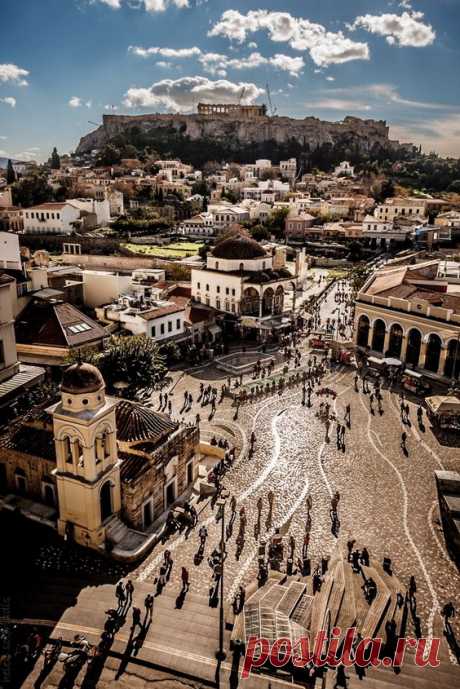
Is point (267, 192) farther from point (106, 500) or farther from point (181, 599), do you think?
point (181, 599)

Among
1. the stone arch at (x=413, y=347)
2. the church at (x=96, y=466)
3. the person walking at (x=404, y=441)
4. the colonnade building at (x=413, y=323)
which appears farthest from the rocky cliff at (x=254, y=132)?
the church at (x=96, y=466)

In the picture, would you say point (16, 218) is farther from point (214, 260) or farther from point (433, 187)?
point (433, 187)

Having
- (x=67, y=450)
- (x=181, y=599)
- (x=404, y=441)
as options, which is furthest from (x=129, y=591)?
(x=404, y=441)

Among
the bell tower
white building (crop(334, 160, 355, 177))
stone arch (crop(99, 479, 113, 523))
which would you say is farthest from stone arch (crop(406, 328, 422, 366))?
white building (crop(334, 160, 355, 177))

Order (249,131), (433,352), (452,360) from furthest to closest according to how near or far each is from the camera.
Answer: (249,131), (433,352), (452,360)

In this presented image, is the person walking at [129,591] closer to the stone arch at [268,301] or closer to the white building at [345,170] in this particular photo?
the stone arch at [268,301]

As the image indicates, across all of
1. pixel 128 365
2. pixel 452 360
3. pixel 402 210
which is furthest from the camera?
pixel 402 210

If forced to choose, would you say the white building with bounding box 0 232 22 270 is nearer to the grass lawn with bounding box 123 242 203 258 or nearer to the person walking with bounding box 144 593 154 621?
the grass lawn with bounding box 123 242 203 258
